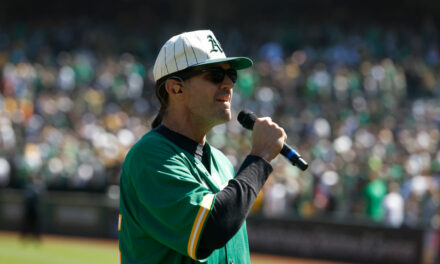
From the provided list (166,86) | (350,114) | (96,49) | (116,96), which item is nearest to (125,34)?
(96,49)

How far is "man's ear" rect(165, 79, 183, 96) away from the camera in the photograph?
3.15 metres

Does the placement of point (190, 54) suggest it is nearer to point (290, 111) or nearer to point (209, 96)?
point (209, 96)

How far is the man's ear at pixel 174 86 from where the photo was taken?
3.15 metres

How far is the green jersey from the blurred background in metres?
11.3

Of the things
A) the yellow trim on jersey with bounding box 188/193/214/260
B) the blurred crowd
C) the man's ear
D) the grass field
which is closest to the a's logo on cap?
the man's ear

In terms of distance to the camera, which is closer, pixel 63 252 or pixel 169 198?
pixel 169 198

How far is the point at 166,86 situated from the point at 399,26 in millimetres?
20797

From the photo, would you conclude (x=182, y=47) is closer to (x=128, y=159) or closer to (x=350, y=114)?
(x=128, y=159)

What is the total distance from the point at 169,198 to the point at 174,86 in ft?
1.84

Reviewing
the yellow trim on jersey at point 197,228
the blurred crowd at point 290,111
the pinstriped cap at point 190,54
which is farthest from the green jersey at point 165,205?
the blurred crowd at point 290,111

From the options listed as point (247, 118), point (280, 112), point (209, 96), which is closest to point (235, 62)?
point (209, 96)

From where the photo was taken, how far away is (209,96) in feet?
10.2

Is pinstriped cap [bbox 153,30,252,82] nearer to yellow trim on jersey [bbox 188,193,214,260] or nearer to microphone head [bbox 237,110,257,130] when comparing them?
microphone head [bbox 237,110,257,130]

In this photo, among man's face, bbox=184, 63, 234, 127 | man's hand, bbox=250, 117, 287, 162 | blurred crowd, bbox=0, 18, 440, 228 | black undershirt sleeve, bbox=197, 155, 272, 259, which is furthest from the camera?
blurred crowd, bbox=0, 18, 440, 228
